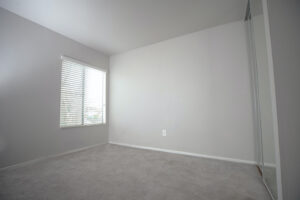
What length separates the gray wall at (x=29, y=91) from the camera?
6.62ft

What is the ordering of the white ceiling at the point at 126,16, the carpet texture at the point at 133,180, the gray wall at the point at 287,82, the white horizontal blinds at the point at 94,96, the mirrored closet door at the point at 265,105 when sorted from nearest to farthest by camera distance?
1. the gray wall at the point at 287,82
2. the mirrored closet door at the point at 265,105
3. the carpet texture at the point at 133,180
4. the white ceiling at the point at 126,16
5. the white horizontal blinds at the point at 94,96

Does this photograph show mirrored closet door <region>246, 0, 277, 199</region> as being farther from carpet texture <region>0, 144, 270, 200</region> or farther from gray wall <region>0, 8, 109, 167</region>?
gray wall <region>0, 8, 109, 167</region>

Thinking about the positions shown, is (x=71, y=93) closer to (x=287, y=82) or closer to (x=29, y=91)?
(x=29, y=91)

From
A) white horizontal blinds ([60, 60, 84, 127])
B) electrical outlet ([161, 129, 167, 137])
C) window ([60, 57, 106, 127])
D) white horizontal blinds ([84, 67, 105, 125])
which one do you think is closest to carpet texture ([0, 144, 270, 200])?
electrical outlet ([161, 129, 167, 137])

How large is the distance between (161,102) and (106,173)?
1765mm

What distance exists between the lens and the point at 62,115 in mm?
2711

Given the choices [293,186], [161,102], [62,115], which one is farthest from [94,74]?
[293,186]

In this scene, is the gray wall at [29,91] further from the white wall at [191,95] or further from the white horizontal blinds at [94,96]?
the white wall at [191,95]

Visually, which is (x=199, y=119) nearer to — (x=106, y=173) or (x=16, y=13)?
(x=106, y=173)

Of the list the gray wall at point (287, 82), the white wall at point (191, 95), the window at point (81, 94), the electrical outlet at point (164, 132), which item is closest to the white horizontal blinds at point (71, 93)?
the window at point (81, 94)

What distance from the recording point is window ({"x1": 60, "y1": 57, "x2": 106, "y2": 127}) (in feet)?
9.13

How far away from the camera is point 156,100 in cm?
307

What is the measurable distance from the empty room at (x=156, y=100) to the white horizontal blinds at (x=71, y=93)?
0.02 meters

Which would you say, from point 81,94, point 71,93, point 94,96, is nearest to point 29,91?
point 71,93
